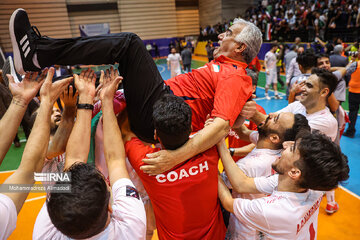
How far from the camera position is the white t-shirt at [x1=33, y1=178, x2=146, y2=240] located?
4.46 feet

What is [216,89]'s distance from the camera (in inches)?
82.2

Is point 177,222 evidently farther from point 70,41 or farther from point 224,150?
point 70,41

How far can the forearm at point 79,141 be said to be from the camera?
5.64 ft

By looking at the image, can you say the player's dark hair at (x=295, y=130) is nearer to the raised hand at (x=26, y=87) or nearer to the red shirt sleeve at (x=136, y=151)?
the red shirt sleeve at (x=136, y=151)

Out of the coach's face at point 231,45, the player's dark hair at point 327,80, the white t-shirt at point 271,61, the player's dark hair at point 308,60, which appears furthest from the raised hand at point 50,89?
the white t-shirt at point 271,61

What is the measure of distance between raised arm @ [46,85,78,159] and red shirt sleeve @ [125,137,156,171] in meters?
0.56

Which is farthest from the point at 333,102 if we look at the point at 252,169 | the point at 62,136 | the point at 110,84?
the point at 62,136

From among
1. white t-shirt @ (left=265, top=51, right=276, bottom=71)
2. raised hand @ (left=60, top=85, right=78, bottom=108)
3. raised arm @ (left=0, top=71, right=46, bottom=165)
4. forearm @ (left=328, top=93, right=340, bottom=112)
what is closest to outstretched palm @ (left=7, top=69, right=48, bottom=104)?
raised arm @ (left=0, top=71, right=46, bottom=165)

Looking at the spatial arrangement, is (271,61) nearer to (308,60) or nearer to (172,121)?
(308,60)

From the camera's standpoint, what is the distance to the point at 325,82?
3.29 meters

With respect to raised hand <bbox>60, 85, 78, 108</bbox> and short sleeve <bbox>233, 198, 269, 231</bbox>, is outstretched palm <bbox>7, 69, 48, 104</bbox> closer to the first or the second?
raised hand <bbox>60, 85, 78, 108</bbox>

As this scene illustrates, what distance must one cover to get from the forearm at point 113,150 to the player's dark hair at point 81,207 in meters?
0.39

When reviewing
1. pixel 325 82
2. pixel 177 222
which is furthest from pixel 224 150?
pixel 325 82

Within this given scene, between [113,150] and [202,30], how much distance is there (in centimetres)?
2690
